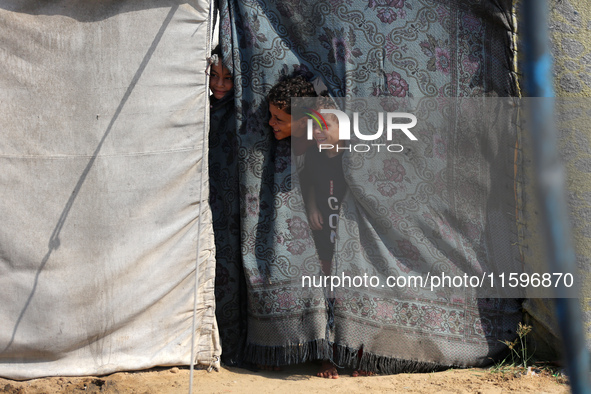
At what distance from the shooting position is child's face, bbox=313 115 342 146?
336 cm

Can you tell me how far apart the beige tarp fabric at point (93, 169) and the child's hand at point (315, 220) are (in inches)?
24.5

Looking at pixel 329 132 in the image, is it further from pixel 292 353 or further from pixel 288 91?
pixel 292 353

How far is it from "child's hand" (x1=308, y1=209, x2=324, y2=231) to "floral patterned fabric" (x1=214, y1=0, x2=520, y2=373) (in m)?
0.05

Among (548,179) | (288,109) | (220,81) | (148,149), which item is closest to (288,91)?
(288,109)

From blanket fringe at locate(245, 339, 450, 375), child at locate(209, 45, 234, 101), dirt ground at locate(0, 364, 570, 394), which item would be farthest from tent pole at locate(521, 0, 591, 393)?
child at locate(209, 45, 234, 101)

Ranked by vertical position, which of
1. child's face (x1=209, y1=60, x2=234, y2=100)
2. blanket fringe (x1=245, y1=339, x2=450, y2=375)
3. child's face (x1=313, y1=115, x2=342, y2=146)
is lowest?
blanket fringe (x1=245, y1=339, x2=450, y2=375)

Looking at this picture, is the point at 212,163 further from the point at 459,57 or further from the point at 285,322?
the point at 459,57

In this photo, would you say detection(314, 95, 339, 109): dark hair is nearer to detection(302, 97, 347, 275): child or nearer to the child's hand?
detection(302, 97, 347, 275): child

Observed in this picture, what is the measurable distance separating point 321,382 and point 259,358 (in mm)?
378

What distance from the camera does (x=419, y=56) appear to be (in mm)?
3373

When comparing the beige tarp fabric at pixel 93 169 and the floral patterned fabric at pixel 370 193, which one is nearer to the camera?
the beige tarp fabric at pixel 93 169

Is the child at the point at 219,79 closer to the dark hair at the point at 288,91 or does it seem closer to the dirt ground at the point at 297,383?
the dark hair at the point at 288,91

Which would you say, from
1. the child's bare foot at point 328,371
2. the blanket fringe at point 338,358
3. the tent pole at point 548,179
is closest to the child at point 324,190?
the child's bare foot at point 328,371

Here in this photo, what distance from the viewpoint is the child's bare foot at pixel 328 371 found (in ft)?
11.0
